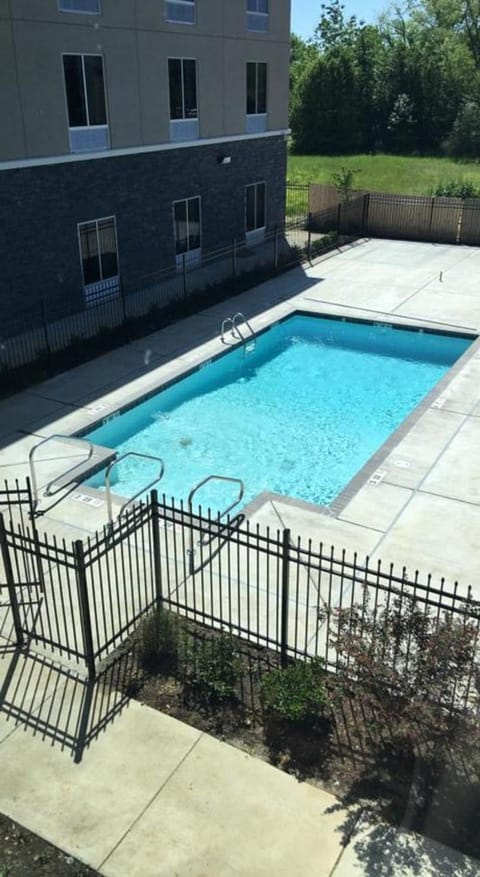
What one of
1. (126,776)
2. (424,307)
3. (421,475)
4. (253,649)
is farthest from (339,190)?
(126,776)

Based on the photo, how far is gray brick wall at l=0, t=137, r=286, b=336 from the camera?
55.8ft

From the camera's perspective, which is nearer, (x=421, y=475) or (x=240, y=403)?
(x=421, y=475)

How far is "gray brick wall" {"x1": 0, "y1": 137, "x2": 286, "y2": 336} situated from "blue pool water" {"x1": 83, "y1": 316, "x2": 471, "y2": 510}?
464cm

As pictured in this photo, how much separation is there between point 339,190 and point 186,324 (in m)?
13.5

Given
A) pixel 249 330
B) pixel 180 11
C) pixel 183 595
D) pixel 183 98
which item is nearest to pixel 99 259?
pixel 249 330

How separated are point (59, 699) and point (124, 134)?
1589cm

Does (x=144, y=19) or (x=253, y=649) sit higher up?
(x=144, y=19)

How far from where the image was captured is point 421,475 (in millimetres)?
11820

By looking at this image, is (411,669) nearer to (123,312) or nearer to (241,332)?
(241,332)

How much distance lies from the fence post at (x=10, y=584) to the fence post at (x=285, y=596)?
9.38 ft

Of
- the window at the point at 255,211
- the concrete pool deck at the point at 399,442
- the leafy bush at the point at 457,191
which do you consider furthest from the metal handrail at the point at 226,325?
the leafy bush at the point at 457,191

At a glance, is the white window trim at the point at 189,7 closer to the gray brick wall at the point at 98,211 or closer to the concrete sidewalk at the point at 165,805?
the gray brick wall at the point at 98,211

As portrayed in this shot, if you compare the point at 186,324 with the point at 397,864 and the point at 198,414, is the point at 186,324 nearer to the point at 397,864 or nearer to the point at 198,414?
the point at 198,414

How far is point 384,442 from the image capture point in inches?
519
